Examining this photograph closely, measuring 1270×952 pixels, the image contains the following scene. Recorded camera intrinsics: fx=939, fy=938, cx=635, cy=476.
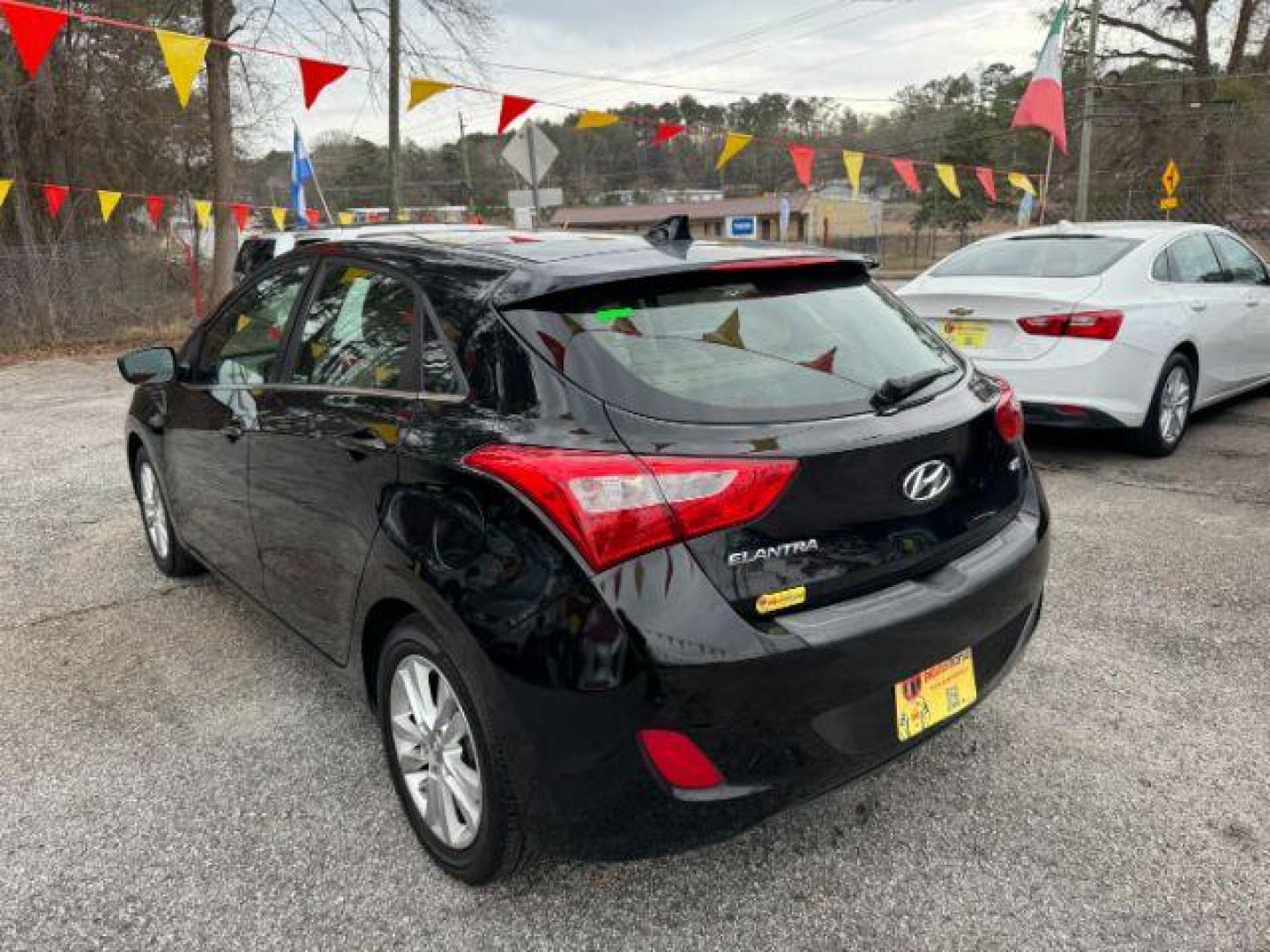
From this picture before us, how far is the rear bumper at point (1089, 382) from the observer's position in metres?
5.58

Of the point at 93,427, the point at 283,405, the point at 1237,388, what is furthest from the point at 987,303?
the point at 93,427

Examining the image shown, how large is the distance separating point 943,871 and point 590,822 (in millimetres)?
979

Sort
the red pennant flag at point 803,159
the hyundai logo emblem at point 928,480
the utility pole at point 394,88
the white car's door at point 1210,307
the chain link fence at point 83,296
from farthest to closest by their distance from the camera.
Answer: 1. the utility pole at point 394,88
2. the chain link fence at point 83,296
3. the red pennant flag at point 803,159
4. the white car's door at point 1210,307
5. the hyundai logo emblem at point 928,480

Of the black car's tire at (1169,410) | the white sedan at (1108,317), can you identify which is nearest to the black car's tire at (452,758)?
the white sedan at (1108,317)

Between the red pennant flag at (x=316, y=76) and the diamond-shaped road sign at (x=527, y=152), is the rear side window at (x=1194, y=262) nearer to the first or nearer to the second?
the diamond-shaped road sign at (x=527, y=152)

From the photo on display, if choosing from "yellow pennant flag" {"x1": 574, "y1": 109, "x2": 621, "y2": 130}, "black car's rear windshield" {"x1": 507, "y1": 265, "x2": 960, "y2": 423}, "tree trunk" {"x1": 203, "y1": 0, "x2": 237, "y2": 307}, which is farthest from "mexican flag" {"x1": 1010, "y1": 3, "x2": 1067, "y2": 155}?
"tree trunk" {"x1": 203, "y1": 0, "x2": 237, "y2": 307}

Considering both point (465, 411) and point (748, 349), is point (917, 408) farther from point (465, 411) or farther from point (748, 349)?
point (465, 411)

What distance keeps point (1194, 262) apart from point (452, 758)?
6343 millimetres

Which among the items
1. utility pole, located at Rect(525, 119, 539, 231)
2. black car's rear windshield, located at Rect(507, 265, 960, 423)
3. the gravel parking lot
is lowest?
the gravel parking lot

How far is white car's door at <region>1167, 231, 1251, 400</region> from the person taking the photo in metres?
6.18

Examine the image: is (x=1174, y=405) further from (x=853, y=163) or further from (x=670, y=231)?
(x=853, y=163)

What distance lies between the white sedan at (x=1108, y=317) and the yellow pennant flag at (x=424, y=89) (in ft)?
22.3

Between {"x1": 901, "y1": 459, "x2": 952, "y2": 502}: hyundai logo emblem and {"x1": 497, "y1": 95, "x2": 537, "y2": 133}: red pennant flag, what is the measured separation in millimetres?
10177

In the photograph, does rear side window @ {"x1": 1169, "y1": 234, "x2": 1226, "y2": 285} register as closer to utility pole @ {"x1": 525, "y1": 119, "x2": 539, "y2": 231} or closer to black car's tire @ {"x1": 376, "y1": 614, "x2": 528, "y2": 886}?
black car's tire @ {"x1": 376, "y1": 614, "x2": 528, "y2": 886}
